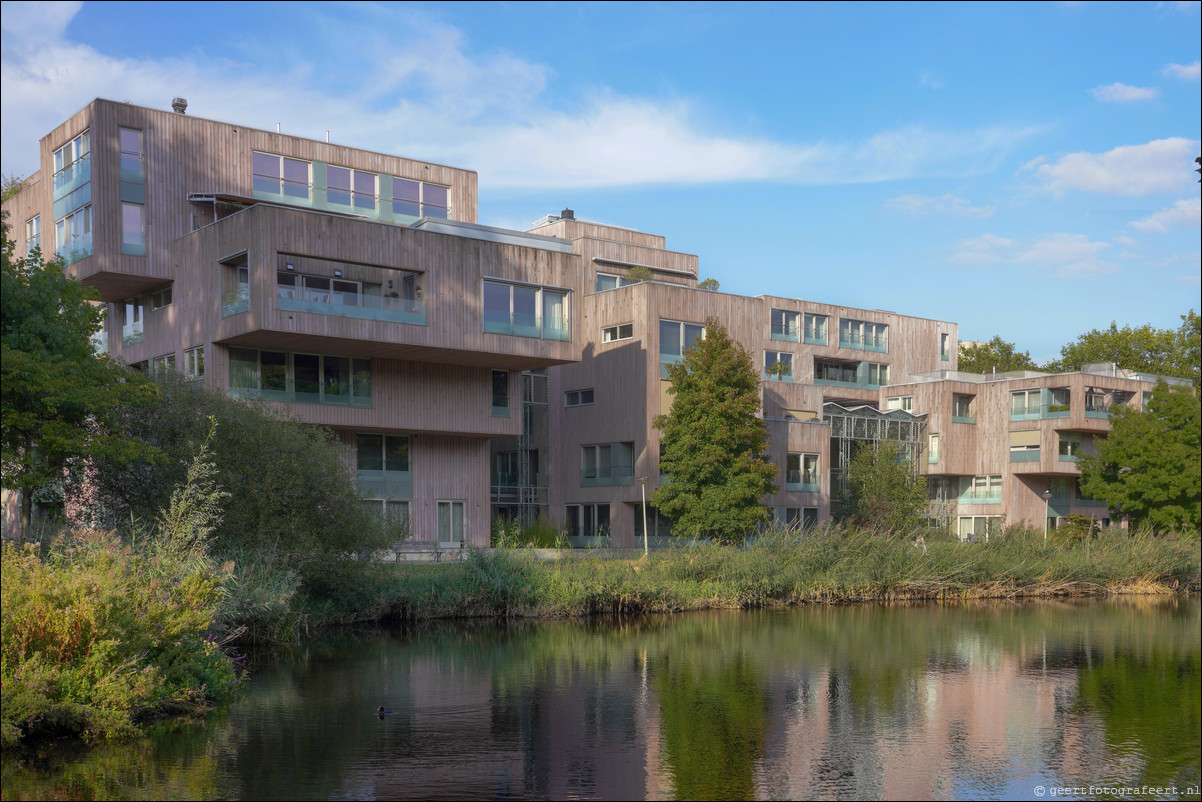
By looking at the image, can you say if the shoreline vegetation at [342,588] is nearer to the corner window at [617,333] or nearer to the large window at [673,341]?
the large window at [673,341]

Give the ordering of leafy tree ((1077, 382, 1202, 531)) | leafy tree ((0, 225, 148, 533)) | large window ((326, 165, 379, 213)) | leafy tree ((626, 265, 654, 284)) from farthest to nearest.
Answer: leafy tree ((626, 265, 654, 284)), large window ((326, 165, 379, 213)), leafy tree ((1077, 382, 1202, 531)), leafy tree ((0, 225, 148, 533))

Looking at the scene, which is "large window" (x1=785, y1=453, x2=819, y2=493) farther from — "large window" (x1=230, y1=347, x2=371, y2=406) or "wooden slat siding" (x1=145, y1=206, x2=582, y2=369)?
"large window" (x1=230, y1=347, x2=371, y2=406)

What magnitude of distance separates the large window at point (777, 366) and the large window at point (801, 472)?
4.76 meters

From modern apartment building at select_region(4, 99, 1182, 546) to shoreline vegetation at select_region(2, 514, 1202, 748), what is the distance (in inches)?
156

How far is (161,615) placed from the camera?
14.4 m

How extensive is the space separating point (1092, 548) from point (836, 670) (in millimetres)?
23895

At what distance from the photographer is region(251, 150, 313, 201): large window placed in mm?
43156

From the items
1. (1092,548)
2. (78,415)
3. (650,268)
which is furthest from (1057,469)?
(78,415)

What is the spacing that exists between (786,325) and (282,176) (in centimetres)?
2599

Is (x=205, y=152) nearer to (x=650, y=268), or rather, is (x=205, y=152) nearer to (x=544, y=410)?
(x=544, y=410)

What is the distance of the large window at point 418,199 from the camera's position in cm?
4597

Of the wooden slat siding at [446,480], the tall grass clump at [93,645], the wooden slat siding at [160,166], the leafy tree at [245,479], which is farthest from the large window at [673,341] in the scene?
the tall grass clump at [93,645]

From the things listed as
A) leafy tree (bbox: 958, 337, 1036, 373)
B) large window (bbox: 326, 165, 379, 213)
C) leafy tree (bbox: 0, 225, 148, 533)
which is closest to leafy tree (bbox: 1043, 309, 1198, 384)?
leafy tree (bbox: 958, 337, 1036, 373)

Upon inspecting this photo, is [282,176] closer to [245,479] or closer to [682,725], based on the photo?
[245,479]
